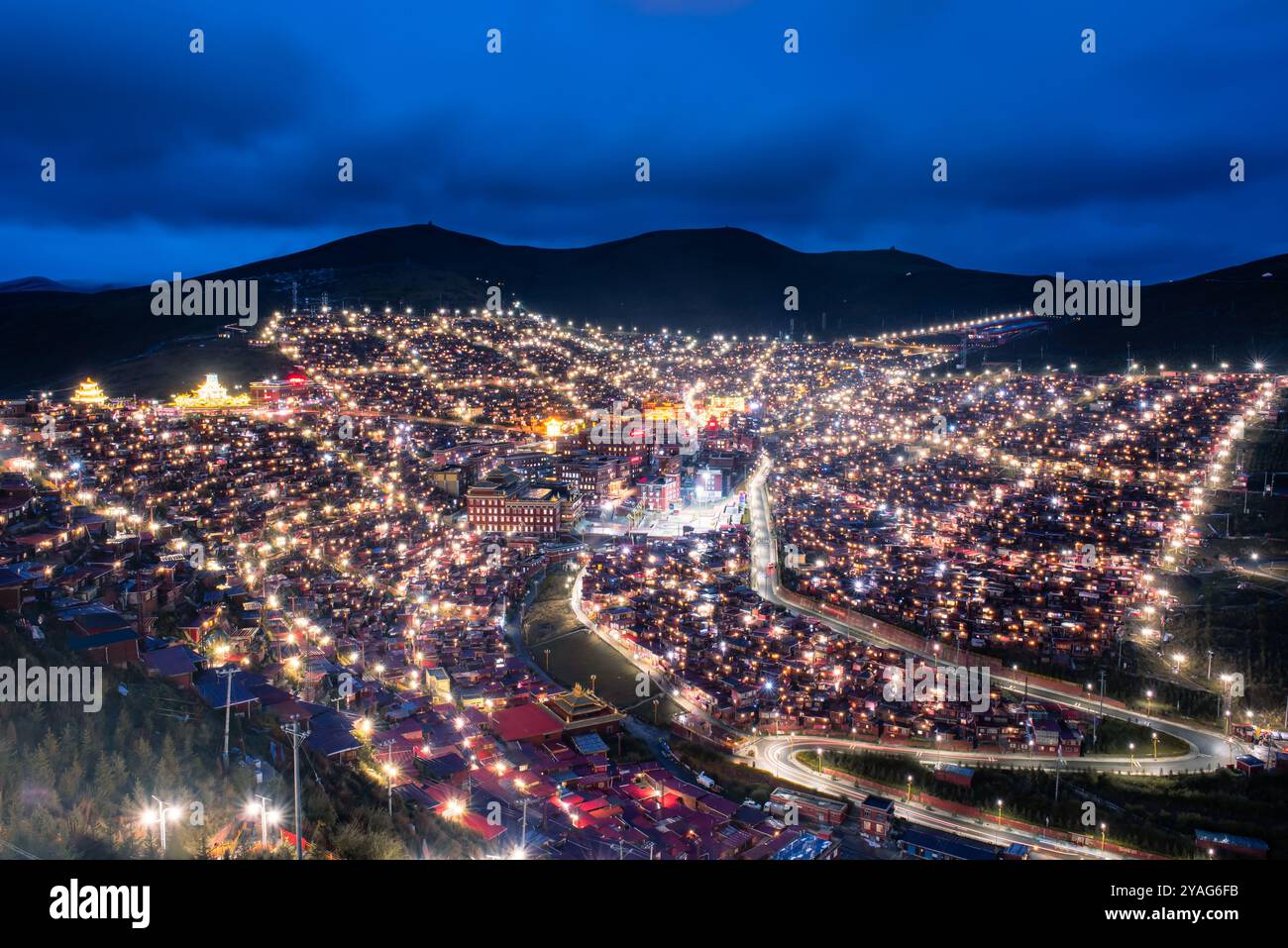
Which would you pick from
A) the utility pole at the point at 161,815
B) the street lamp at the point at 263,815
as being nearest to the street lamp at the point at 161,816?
the utility pole at the point at 161,815

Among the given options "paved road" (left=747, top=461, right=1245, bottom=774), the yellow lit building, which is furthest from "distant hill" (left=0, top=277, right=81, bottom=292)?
"paved road" (left=747, top=461, right=1245, bottom=774)

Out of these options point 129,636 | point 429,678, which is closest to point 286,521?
point 429,678

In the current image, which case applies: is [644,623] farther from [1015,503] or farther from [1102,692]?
[1015,503]

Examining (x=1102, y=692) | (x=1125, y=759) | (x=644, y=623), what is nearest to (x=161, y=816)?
(x=644, y=623)

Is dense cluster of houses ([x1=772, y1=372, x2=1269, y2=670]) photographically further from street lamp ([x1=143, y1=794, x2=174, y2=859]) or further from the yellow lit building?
the yellow lit building

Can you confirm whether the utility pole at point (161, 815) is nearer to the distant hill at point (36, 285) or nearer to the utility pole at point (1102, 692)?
the utility pole at point (1102, 692)
